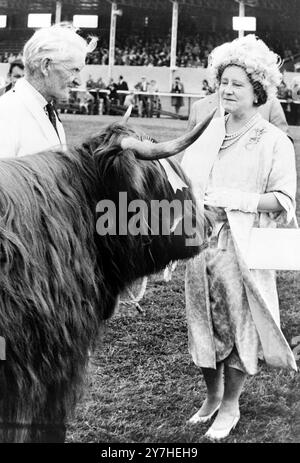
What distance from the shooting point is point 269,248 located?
12.8ft

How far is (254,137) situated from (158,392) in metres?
2.13

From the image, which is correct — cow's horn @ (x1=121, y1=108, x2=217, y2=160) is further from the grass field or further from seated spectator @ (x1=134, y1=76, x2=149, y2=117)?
seated spectator @ (x1=134, y1=76, x2=149, y2=117)

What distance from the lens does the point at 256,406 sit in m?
4.74

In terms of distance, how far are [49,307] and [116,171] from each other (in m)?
0.64

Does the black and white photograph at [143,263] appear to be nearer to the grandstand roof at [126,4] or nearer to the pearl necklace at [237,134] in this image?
the pearl necklace at [237,134]

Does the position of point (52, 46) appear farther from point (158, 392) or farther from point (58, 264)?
point (158, 392)

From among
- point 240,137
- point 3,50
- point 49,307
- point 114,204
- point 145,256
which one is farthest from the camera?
point 3,50

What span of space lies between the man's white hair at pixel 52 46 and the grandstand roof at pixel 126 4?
599 cm

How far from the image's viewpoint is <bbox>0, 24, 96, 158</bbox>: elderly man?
3.48 meters

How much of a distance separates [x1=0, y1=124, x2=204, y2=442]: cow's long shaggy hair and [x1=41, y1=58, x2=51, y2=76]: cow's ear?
0.90 metres

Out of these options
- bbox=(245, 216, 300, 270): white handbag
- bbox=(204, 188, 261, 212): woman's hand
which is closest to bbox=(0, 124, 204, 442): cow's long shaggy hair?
bbox=(204, 188, 261, 212): woman's hand

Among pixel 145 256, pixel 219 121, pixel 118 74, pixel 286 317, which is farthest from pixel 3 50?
pixel 118 74

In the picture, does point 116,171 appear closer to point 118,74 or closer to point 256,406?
point 256,406

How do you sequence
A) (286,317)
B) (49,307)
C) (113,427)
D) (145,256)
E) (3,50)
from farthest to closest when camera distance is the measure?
1. (3,50)
2. (286,317)
3. (113,427)
4. (145,256)
5. (49,307)
